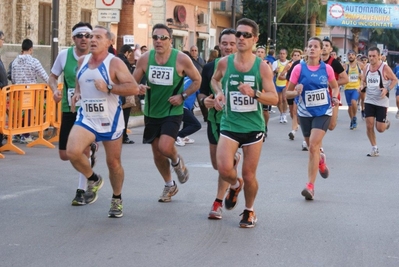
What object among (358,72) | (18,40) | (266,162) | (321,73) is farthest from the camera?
(18,40)

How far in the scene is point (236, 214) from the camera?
8.92 meters

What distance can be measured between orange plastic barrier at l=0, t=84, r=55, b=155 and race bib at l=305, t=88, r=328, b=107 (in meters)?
5.50

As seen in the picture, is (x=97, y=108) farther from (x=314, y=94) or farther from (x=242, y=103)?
(x=314, y=94)

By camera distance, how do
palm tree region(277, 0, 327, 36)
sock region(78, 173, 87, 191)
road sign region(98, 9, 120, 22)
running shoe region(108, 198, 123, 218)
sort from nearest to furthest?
running shoe region(108, 198, 123, 218) < sock region(78, 173, 87, 191) < road sign region(98, 9, 120, 22) < palm tree region(277, 0, 327, 36)

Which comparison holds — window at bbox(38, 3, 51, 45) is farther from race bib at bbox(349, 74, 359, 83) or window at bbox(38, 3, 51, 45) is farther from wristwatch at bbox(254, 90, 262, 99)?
wristwatch at bbox(254, 90, 262, 99)

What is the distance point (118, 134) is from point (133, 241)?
141 centimetres

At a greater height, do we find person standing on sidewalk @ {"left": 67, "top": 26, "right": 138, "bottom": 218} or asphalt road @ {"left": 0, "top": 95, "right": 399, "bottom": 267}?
person standing on sidewalk @ {"left": 67, "top": 26, "right": 138, "bottom": 218}

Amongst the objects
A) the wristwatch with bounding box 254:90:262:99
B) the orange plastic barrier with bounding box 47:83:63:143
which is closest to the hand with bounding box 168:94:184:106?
the wristwatch with bounding box 254:90:262:99

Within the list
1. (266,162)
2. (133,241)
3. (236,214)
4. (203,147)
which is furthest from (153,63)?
(203,147)

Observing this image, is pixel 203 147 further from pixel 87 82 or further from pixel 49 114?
pixel 87 82

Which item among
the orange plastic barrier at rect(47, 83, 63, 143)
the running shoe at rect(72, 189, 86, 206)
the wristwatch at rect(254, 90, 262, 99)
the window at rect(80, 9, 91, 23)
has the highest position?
the window at rect(80, 9, 91, 23)

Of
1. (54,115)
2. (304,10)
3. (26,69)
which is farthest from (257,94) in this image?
(304,10)

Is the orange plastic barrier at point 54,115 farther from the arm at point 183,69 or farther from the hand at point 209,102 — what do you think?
the hand at point 209,102

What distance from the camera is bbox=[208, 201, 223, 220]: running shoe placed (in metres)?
8.51
